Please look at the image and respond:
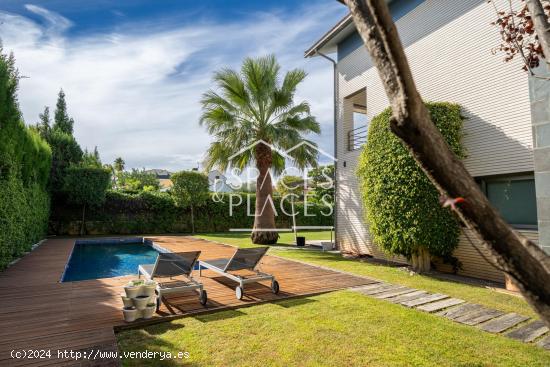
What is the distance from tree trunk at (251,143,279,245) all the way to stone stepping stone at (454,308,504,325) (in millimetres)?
11001

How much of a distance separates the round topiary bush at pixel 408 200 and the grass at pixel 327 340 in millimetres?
3351

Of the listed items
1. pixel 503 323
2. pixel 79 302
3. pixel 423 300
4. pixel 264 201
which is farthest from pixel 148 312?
pixel 264 201

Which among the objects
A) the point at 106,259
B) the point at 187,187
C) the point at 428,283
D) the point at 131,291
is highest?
the point at 187,187

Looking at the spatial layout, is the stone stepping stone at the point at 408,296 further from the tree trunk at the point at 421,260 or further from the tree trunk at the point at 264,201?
the tree trunk at the point at 264,201

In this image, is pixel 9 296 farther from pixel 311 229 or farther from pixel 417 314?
pixel 311 229

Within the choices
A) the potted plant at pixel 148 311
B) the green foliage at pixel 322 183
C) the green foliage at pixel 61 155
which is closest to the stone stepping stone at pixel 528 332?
the potted plant at pixel 148 311

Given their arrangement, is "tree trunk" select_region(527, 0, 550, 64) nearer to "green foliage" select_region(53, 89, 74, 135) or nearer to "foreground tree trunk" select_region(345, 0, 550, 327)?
"foreground tree trunk" select_region(345, 0, 550, 327)

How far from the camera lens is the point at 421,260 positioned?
909 centimetres

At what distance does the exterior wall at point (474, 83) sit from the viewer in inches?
315

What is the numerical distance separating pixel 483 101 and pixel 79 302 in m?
10.5

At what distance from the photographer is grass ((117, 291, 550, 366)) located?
3.84m

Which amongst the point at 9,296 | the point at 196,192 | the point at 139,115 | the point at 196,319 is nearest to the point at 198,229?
the point at 196,192

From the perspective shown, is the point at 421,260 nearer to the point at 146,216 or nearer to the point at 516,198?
the point at 516,198

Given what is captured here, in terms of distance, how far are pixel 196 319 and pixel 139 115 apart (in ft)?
44.8
